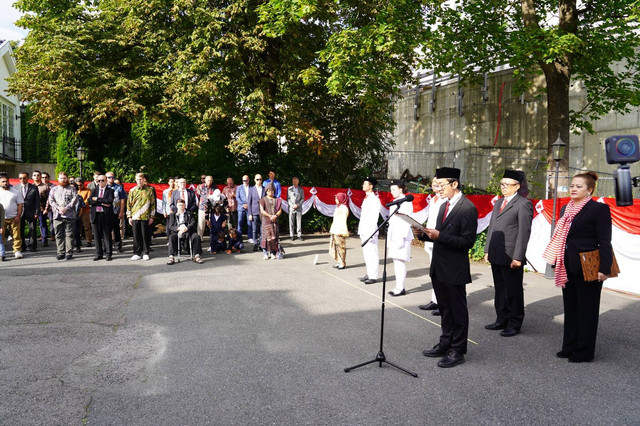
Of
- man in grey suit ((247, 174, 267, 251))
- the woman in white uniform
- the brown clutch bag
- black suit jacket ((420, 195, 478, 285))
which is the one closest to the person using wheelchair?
man in grey suit ((247, 174, 267, 251))

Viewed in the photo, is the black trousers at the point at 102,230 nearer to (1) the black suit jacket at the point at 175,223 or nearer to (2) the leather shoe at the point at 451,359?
(1) the black suit jacket at the point at 175,223

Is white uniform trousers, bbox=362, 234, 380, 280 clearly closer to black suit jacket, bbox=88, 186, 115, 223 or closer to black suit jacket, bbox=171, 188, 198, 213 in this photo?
black suit jacket, bbox=171, 188, 198, 213

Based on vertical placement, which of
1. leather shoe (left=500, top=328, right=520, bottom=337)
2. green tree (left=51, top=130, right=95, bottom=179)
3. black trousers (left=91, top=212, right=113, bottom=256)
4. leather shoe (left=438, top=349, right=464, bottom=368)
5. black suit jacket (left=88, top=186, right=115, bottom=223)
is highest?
green tree (left=51, top=130, right=95, bottom=179)

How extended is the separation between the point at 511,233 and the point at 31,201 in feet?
38.6

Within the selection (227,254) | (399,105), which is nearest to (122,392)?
(227,254)

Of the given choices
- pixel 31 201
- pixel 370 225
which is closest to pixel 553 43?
pixel 370 225

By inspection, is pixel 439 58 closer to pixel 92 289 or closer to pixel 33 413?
pixel 92 289

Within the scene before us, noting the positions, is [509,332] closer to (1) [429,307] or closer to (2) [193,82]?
(1) [429,307]

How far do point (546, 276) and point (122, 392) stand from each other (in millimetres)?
8761

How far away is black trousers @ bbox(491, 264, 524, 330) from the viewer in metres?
5.92

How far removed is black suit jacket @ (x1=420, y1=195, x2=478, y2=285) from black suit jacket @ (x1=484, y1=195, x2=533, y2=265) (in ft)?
4.43

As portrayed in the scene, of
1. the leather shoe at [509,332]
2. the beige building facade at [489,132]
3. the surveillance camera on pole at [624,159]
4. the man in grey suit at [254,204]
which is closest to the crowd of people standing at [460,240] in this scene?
the leather shoe at [509,332]

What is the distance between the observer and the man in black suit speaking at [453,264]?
476cm

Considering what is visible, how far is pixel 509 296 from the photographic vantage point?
19.7 ft
